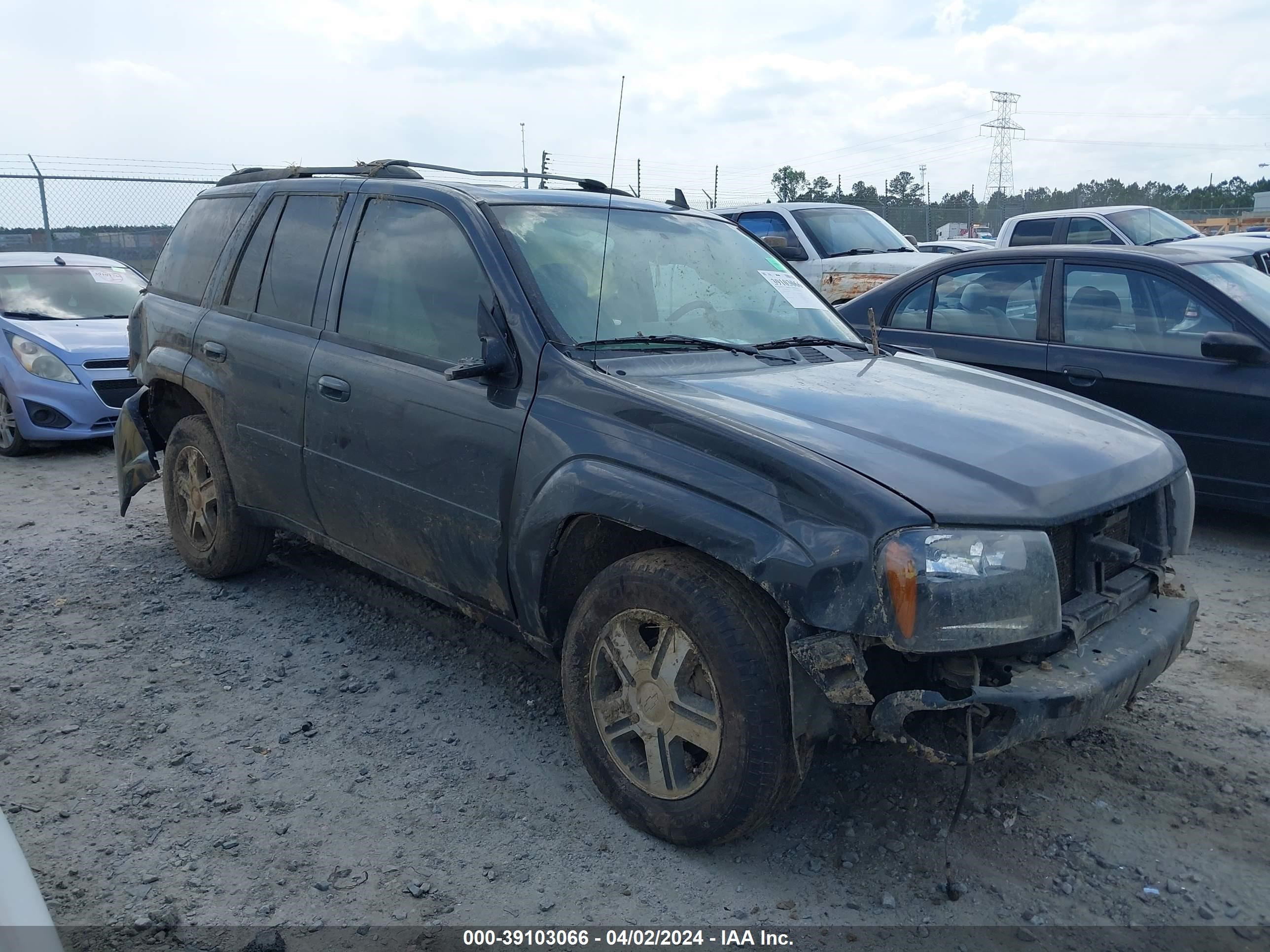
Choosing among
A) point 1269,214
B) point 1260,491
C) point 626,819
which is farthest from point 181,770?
point 1269,214

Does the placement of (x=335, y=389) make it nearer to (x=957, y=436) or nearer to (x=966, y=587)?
(x=957, y=436)

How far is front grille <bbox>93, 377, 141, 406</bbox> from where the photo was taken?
8.01 metres

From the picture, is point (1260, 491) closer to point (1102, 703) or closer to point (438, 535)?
point (1102, 703)

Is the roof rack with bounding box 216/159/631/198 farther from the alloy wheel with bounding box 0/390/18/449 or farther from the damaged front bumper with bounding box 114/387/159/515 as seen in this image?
the alloy wheel with bounding box 0/390/18/449

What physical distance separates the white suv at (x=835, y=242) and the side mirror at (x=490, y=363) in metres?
6.98

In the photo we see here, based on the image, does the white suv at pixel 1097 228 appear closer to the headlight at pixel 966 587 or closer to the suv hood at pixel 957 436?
the suv hood at pixel 957 436

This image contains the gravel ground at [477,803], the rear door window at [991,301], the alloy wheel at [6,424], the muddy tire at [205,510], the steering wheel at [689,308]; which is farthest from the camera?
the alloy wheel at [6,424]

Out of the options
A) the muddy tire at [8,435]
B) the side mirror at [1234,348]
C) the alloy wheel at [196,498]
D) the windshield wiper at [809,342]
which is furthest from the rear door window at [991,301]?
the muddy tire at [8,435]

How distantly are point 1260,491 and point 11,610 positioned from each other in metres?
5.95

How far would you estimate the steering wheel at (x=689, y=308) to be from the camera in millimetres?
3646

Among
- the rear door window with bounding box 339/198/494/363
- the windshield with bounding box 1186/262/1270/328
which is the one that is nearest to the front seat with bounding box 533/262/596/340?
the rear door window with bounding box 339/198/494/363

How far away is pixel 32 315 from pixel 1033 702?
8586 millimetres

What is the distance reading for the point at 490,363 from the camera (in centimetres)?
325

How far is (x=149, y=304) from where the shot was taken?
5.18 m
